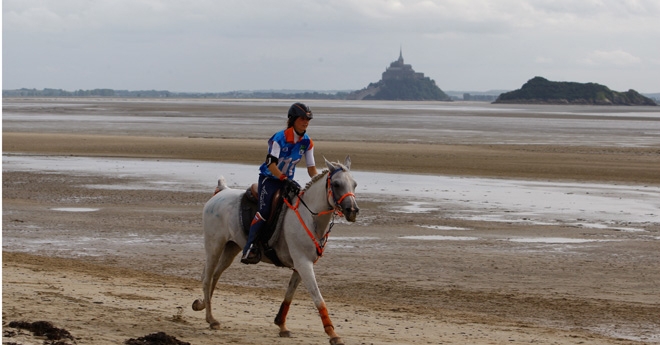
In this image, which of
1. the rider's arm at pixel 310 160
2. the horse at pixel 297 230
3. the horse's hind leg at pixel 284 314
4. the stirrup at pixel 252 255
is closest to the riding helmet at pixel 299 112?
the rider's arm at pixel 310 160

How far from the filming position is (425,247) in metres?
15.2

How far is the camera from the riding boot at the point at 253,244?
28.6 feet

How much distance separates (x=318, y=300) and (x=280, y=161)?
1482 mm

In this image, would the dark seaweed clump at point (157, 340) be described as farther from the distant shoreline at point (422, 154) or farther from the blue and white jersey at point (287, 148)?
the distant shoreline at point (422, 154)

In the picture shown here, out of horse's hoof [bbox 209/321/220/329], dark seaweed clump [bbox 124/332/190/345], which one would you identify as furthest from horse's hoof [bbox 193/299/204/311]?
dark seaweed clump [bbox 124/332/190/345]

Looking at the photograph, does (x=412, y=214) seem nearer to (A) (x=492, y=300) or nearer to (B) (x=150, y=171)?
(A) (x=492, y=300)

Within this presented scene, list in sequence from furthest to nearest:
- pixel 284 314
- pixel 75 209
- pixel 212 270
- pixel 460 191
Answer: pixel 460 191 → pixel 75 209 → pixel 212 270 → pixel 284 314

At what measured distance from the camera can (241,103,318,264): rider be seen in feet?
28.1

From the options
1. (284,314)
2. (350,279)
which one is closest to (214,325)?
(284,314)

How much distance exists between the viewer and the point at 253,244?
8.80 meters

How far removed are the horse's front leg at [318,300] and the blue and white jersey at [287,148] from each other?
99 cm

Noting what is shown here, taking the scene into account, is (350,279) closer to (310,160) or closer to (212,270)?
(212,270)

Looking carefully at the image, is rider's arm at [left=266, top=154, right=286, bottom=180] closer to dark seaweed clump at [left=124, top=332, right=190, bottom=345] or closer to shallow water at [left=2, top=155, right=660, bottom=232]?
dark seaweed clump at [left=124, top=332, right=190, bottom=345]

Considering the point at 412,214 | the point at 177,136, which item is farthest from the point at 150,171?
the point at 177,136
